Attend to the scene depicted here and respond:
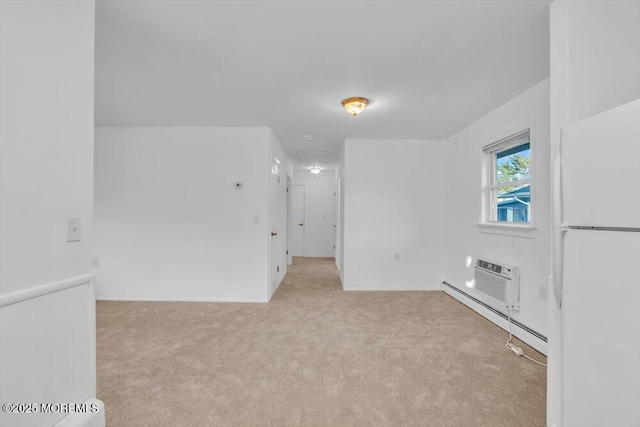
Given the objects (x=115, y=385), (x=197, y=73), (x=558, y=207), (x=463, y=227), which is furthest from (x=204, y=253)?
(x=558, y=207)

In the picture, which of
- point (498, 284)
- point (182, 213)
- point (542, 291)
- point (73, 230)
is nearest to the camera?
point (73, 230)

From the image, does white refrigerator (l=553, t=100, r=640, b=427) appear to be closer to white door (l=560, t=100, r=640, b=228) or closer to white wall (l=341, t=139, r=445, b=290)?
white door (l=560, t=100, r=640, b=228)

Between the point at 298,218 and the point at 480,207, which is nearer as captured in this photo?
the point at 480,207

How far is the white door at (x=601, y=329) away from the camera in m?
0.95

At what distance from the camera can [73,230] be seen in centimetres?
135

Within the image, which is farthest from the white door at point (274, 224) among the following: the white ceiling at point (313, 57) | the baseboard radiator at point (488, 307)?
the baseboard radiator at point (488, 307)

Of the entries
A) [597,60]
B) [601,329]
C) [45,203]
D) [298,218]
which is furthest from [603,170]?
[298,218]

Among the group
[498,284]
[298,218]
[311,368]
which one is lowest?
[311,368]

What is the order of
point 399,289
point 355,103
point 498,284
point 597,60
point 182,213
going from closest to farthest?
point 597,60 < point 355,103 < point 498,284 < point 182,213 < point 399,289

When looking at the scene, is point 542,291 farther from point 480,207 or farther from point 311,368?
point 311,368

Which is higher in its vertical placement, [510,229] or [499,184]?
[499,184]

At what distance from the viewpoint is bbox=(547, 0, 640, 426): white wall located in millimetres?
1480

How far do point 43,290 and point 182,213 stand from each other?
2.92 meters

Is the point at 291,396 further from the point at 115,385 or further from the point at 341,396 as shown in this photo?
the point at 115,385
